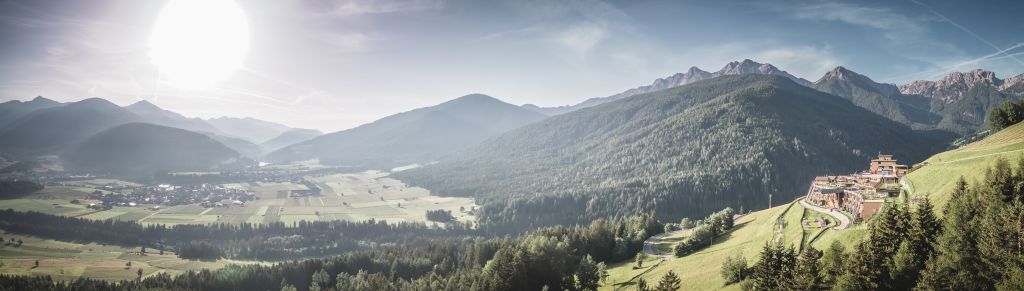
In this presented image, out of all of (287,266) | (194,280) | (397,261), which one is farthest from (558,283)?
(194,280)

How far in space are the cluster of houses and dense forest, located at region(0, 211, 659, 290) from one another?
46.8 meters

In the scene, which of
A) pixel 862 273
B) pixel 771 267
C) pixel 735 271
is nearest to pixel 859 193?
pixel 735 271

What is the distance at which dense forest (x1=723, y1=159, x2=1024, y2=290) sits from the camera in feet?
148

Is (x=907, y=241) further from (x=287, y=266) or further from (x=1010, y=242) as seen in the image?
(x=287, y=266)

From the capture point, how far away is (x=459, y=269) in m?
137

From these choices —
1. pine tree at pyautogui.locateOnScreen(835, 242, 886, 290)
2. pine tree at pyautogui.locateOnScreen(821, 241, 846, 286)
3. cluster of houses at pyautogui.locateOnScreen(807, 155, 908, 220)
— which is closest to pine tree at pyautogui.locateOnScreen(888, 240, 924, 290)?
pine tree at pyautogui.locateOnScreen(835, 242, 886, 290)

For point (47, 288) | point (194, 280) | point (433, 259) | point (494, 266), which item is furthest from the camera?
point (433, 259)

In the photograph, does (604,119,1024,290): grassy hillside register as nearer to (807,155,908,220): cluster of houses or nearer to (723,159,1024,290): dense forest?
(807,155,908,220): cluster of houses

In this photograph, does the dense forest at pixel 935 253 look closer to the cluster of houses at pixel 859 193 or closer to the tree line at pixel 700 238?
the cluster of houses at pixel 859 193

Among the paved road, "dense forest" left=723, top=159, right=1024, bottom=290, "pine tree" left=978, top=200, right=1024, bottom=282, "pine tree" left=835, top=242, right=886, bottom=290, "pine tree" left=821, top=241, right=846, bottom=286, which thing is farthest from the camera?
the paved road

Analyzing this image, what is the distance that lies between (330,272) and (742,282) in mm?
144685

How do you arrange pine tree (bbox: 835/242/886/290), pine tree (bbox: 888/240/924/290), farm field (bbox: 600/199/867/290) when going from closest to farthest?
pine tree (bbox: 835/242/886/290), pine tree (bbox: 888/240/924/290), farm field (bbox: 600/199/867/290)

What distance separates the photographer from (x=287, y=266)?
169000 mm

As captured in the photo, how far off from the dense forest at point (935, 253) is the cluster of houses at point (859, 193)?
56.5ft
